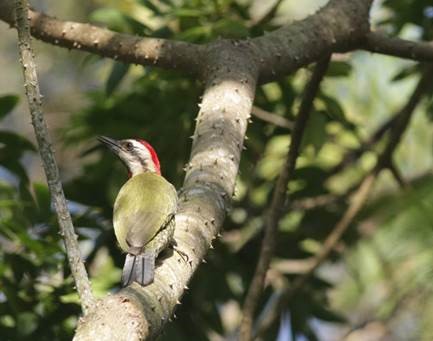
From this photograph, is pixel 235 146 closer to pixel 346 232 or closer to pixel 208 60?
pixel 208 60

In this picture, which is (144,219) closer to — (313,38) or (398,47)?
(313,38)

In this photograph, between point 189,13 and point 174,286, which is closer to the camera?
point 174,286

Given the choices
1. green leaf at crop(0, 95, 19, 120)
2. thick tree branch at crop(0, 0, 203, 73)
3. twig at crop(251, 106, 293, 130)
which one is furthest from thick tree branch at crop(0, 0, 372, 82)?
twig at crop(251, 106, 293, 130)

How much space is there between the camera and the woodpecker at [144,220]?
379cm

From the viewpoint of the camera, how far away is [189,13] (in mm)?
5465

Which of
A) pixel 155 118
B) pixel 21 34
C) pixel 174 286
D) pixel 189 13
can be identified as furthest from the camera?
pixel 155 118

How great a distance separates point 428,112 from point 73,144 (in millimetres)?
2551

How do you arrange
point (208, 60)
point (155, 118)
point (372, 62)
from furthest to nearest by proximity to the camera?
point (372, 62) < point (155, 118) < point (208, 60)

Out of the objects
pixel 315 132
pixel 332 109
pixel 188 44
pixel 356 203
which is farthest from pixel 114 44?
pixel 356 203

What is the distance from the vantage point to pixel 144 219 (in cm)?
442

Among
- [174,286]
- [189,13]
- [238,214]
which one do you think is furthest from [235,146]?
[238,214]

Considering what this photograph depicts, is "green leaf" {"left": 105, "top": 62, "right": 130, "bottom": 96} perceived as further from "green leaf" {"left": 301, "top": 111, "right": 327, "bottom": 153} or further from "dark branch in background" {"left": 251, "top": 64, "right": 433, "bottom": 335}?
"dark branch in background" {"left": 251, "top": 64, "right": 433, "bottom": 335}

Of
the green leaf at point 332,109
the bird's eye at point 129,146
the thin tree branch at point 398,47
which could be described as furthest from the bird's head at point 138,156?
the thin tree branch at point 398,47

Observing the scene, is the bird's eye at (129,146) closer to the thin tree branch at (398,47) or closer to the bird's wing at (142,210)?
the bird's wing at (142,210)
